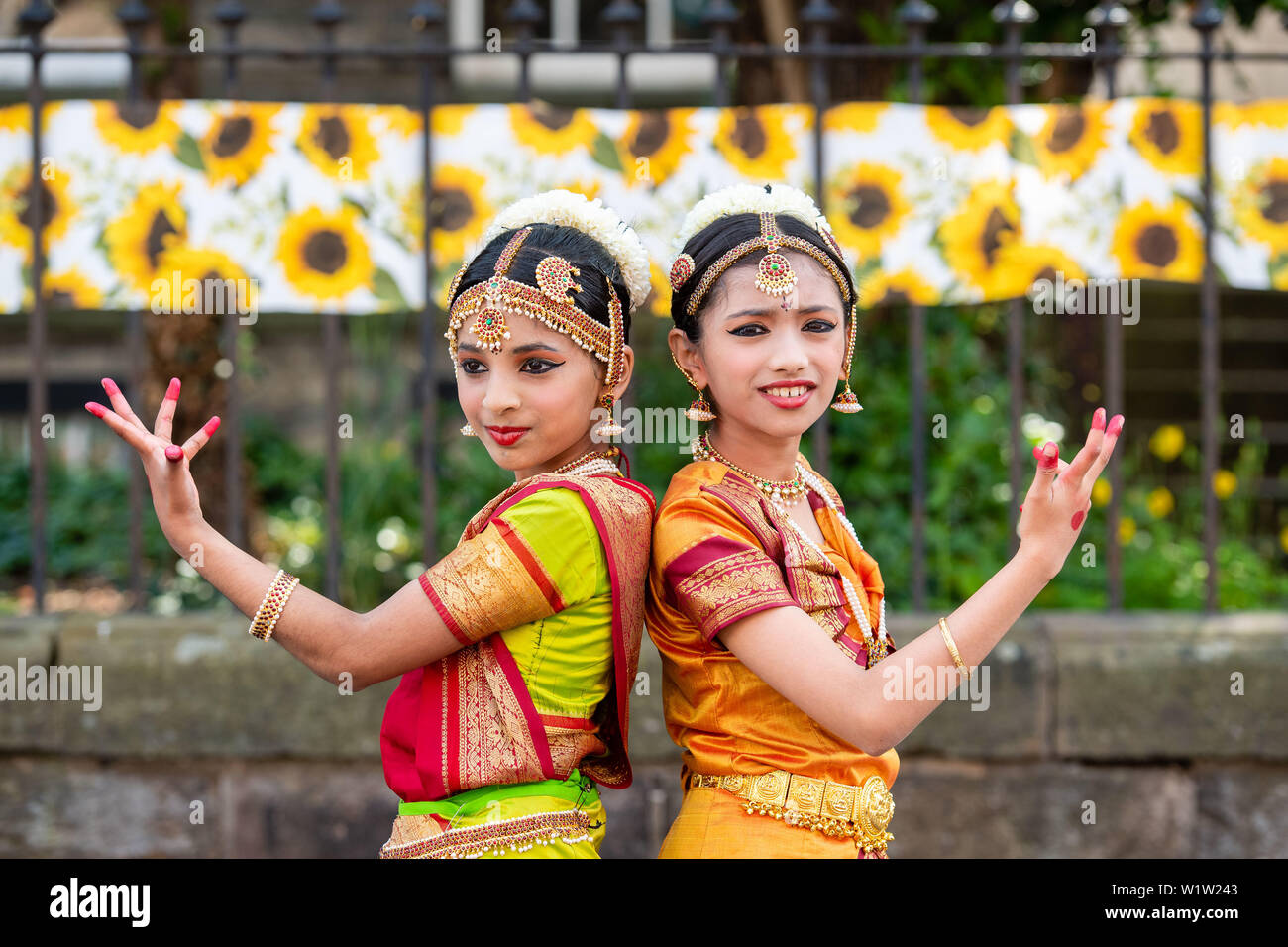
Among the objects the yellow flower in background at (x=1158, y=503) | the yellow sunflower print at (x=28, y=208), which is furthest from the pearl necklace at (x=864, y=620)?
the yellow flower in background at (x=1158, y=503)

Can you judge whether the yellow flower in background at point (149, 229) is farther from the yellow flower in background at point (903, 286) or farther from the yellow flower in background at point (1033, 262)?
the yellow flower in background at point (1033, 262)

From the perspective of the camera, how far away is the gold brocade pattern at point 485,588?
1774 millimetres

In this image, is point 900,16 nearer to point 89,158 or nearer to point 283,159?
point 283,159

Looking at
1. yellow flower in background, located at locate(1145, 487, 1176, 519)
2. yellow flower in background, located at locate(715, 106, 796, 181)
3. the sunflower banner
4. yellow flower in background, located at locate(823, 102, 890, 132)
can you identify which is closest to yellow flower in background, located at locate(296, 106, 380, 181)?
the sunflower banner

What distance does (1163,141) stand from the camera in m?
3.69

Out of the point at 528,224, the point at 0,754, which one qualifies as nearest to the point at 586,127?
the point at 528,224

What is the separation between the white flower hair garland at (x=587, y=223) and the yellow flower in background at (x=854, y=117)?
1.86 metres

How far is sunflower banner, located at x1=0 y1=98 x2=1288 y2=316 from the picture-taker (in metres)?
3.61

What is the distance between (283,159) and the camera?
3631mm

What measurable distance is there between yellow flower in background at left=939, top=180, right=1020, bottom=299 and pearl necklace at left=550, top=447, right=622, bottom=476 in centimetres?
205

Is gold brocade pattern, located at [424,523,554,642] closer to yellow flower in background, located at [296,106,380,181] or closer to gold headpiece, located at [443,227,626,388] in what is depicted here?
gold headpiece, located at [443,227,626,388]

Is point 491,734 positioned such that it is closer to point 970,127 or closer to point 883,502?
point 970,127

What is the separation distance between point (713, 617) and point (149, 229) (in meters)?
2.55

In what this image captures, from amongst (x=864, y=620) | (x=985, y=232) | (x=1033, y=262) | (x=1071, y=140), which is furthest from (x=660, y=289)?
(x=864, y=620)
